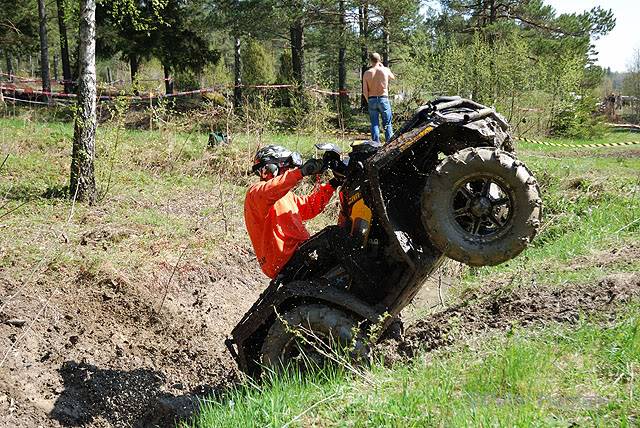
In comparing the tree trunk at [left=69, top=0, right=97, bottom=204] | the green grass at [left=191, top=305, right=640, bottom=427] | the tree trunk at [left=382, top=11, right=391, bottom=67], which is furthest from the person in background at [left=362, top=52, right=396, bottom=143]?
the tree trunk at [left=382, top=11, right=391, bottom=67]

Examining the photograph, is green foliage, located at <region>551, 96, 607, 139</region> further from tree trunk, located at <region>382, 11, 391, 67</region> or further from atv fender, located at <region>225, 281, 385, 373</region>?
atv fender, located at <region>225, 281, 385, 373</region>

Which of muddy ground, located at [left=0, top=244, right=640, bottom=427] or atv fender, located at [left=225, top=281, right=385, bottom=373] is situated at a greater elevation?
atv fender, located at [left=225, top=281, right=385, bottom=373]

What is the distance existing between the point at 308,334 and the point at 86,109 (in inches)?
241

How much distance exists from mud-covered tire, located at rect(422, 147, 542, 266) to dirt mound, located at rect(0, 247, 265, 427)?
2.99m

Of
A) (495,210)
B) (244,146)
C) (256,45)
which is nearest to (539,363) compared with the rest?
(495,210)

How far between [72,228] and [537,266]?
18.6 ft

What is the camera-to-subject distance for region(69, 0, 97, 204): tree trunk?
9.19 meters

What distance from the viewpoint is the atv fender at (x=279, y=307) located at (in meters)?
4.52

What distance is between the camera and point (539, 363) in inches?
146

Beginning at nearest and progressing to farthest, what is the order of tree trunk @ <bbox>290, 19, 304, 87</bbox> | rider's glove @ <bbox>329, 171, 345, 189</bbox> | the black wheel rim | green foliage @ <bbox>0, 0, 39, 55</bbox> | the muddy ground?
the black wheel rim, rider's glove @ <bbox>329, 171, 345, 189</bbox>, the muddy ground, tree trunk @ <bbox>290, 19, 304, 87</bbox>, green foliage @ <bbox>0, 0, 39, 55</bbox>

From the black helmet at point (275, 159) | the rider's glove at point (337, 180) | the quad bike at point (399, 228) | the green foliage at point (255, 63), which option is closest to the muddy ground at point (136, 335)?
the quad bike at point (399, 228)

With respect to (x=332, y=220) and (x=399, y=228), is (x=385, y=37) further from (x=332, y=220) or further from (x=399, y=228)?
(x=399, y=228)

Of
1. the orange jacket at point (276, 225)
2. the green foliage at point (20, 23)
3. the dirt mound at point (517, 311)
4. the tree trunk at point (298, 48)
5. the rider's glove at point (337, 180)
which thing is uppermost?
the green foliage at point (20, 23)

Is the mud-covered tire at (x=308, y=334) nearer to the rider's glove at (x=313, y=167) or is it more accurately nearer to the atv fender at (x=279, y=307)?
the atv fender at (x=279, y=307)
